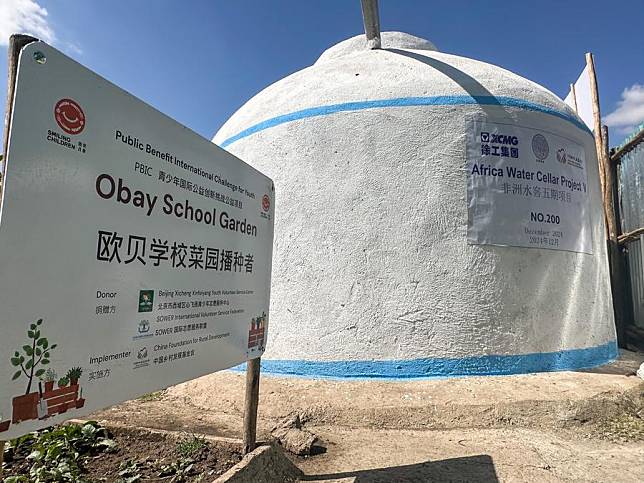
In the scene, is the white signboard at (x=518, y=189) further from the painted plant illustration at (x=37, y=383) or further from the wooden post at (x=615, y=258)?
the painted plant illustration at (x=37, y=383)

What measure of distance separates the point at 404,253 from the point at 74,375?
3.89m

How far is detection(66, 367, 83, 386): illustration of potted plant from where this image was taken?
5.55ft

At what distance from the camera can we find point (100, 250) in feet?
5.94

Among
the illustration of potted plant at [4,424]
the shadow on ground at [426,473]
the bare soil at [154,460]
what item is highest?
the illustration of potted plant at [4,424]

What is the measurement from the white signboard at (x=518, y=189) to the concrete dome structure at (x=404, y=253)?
5.0 inches

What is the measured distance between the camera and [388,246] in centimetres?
512

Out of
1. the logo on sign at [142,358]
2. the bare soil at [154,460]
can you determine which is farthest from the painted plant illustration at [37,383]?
the bare soil at [154,460]

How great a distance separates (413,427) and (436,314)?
4.23 feet

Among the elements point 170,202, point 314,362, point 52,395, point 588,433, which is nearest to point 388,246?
point 314,362

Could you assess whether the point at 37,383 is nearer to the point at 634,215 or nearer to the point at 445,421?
the point at 445,421

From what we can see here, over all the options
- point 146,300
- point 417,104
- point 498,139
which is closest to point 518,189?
point 498,139

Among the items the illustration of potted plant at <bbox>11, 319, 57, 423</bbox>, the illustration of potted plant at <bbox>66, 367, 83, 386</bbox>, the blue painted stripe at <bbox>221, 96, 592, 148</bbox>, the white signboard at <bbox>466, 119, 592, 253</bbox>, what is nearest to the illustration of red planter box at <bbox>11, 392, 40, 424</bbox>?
the illustration of potted plant at <bbox>11, 319, 57, 423</bbox>

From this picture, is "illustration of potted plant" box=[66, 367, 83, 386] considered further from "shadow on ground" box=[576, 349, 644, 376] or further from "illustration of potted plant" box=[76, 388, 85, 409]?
"shadow on ground" box=[576, 349, 644, 376]

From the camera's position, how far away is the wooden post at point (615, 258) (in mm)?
7816
